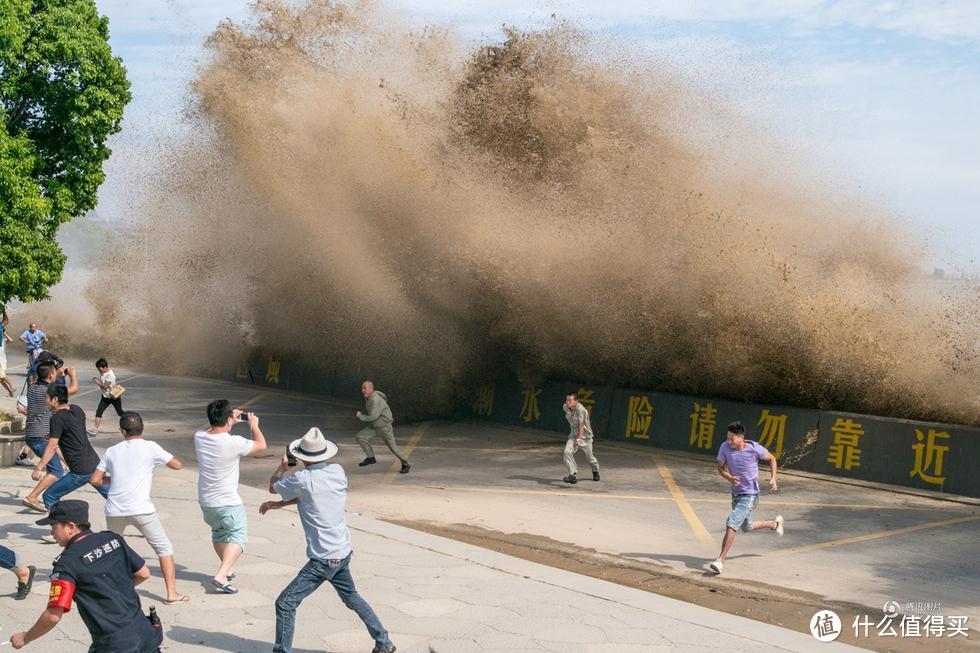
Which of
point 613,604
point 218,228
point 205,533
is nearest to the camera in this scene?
point 613,604

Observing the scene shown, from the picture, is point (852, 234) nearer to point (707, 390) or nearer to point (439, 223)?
point (707, 390)

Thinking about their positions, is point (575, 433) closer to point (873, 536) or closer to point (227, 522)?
point (873, 536)

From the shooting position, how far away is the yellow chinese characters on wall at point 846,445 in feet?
52.5

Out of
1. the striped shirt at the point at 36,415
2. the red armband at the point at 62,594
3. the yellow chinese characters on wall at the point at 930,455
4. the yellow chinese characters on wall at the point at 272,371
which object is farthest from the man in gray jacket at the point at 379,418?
the yellow chinese characters on wall at the point at 272,371

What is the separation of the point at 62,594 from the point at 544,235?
15116mm

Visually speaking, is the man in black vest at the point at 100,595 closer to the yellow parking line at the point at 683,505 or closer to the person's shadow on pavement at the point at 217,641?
the person's shadow on pavement at the point at 217,641

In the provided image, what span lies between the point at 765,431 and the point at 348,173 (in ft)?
32.2

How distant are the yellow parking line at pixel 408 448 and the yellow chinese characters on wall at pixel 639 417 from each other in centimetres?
419

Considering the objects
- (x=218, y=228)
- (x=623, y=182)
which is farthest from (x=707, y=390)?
(x=218, y=228)

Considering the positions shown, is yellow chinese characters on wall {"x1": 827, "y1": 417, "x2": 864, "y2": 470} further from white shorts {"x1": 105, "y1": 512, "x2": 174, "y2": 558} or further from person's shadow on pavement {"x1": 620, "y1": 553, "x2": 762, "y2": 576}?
white shorts {"x1": 105, "y1": 512, "x2": 174, "y2": 558}

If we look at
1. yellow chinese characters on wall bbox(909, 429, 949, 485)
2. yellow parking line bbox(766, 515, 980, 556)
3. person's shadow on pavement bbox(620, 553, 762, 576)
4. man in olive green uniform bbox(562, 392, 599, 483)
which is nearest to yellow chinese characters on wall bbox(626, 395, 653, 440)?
man in olive green uniform bbox(562, 392, 599, 483)

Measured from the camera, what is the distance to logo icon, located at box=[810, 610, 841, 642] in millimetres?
8125

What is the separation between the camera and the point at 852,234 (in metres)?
20.6

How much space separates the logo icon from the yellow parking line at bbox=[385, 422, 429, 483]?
26.0 feet
